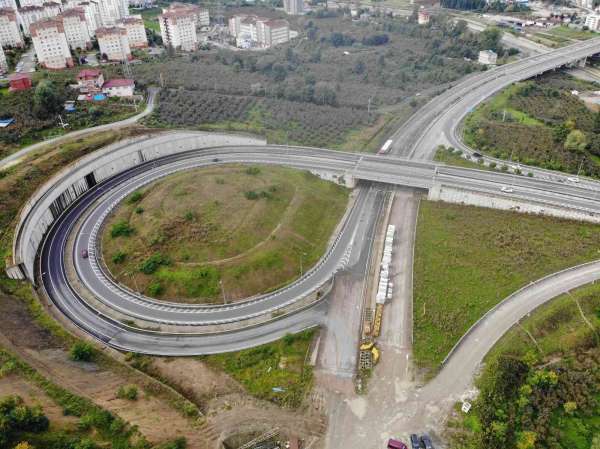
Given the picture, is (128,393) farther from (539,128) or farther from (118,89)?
(539,128)

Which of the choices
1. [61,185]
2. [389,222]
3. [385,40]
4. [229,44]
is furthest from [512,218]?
[229,44]

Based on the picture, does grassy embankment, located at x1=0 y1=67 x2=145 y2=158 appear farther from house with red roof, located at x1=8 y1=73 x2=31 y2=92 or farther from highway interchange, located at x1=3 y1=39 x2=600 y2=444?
highway interchange, located at x1=3 y1=39 x2=600 y2=444

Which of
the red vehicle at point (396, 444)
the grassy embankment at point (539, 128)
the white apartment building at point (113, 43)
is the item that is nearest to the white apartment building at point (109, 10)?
the white apartment building at point (113, 43)

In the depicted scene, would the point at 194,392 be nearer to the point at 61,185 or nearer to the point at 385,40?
the point at 61,185

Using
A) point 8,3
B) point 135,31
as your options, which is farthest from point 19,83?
point 8,3

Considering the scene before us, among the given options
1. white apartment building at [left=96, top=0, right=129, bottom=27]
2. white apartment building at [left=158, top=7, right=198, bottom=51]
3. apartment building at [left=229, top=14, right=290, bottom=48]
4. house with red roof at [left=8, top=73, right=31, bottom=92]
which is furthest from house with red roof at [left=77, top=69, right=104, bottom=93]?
apartment building at [left=229, top=14, right=290, bottom=48]
